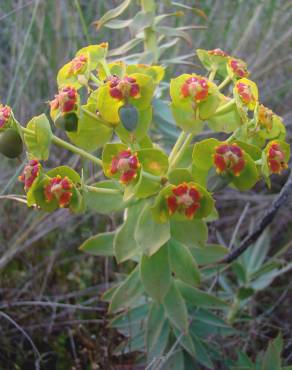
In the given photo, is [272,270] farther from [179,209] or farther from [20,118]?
[20,118]

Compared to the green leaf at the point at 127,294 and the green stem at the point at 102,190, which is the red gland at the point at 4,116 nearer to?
the green stem at the point at 102,190

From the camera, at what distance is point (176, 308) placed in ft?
4.56

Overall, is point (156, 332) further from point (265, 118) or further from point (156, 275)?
point (265, 118)

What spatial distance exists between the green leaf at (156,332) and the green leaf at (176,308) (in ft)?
0.23

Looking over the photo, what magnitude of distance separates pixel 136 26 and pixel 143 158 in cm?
72

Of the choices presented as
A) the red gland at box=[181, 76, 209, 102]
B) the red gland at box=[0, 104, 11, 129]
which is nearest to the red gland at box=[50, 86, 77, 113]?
the red gland at box=[0, 104, 11, 129]

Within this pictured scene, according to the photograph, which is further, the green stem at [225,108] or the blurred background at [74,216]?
the blurred background at [74,216]

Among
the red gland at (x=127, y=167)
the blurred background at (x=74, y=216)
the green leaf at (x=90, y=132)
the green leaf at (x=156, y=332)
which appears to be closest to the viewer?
the red gland at (x=127, y=167)

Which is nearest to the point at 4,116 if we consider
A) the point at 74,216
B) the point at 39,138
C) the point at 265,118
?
the point at 39,138

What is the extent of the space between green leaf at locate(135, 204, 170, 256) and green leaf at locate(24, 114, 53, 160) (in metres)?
0.27

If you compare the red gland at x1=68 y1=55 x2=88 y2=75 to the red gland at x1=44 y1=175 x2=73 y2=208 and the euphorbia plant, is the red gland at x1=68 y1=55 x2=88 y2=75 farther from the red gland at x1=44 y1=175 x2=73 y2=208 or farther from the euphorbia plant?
the red gland at x1=44 y1=175 x2=73 y2=208

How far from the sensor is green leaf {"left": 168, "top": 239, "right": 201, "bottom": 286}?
135 centimetres

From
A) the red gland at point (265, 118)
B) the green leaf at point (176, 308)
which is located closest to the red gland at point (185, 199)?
the red gland at point (265, 118)

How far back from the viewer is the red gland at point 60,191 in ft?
3.66
